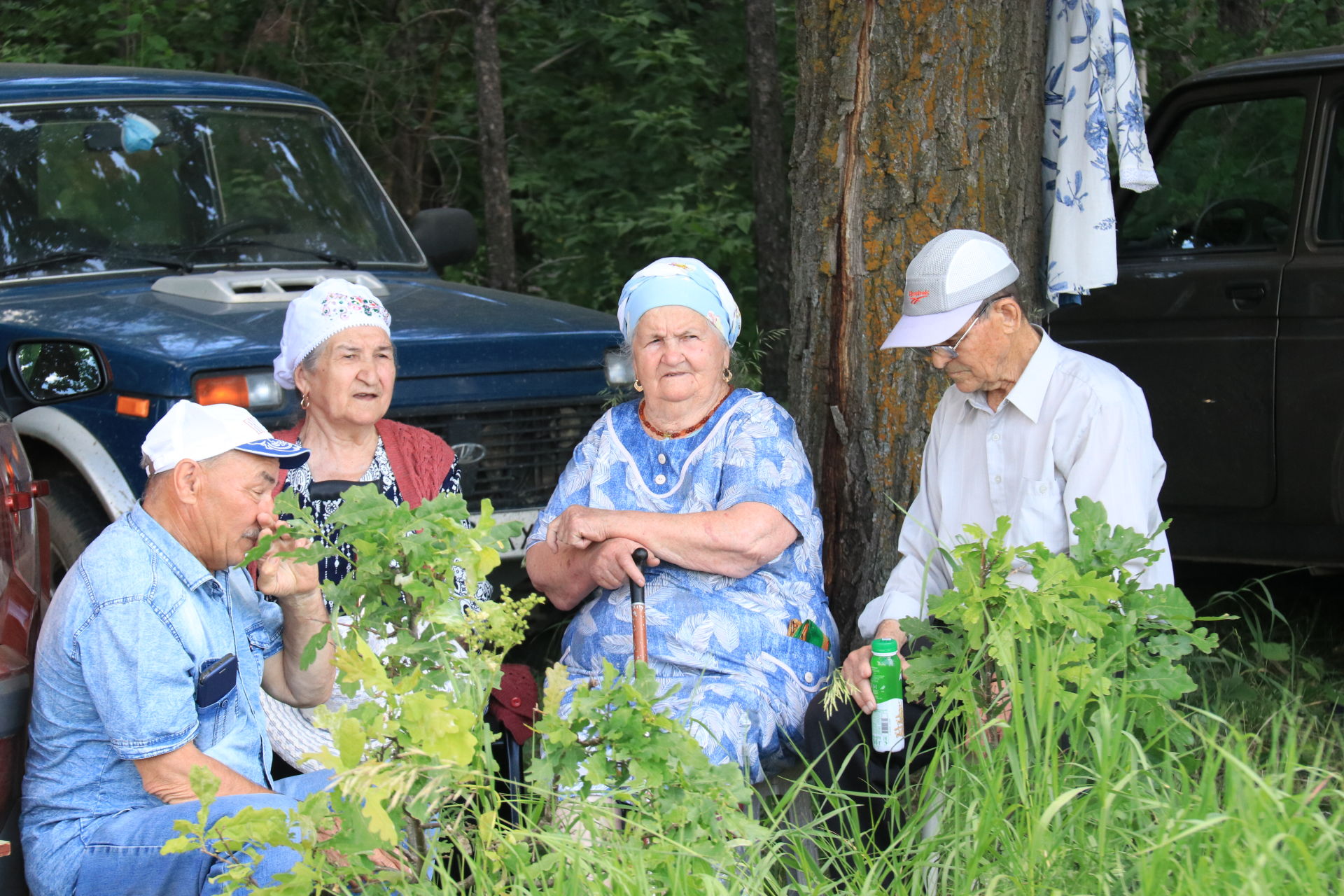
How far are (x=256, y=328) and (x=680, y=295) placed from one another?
4.97 feet

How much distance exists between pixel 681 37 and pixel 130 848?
23.4ft

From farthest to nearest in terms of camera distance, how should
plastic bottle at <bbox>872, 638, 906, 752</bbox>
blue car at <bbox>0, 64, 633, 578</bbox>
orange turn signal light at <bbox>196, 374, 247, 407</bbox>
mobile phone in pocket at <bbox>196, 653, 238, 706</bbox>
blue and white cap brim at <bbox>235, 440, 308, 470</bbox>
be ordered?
blue car at <bbox>0, 64, 633, 578</bbox> < orange turn signal light at <bbox>196, 374, 247, 407</bbox> < plastic bottle at <bbox>872, 638, 906, 752</bbox> < blue and white cap brim at <bbox>235, 440, 308, 470</bbox> < mobile phone in pocket at <bbox>196, 653, 238, 706</bbox>

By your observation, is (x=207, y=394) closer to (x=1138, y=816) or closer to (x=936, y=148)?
(x=936, y=148)

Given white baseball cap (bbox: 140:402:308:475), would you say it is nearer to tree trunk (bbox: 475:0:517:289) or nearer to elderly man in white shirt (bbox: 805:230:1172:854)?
elderly man in white shirt (bbox: 805:230:1172:854)

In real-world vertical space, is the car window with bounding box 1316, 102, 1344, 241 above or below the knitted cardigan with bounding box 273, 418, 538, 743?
above

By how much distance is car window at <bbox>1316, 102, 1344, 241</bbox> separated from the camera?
4.80 metres

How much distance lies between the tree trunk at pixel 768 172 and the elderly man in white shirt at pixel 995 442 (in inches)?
173

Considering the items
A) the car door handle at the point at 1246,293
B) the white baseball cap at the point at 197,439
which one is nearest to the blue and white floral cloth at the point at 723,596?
the white baseball cap at the point at 197,439

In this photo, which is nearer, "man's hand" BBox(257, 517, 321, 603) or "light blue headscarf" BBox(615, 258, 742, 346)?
"man's hand" BBox(257, 517, 321, 603)

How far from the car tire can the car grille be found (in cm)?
97

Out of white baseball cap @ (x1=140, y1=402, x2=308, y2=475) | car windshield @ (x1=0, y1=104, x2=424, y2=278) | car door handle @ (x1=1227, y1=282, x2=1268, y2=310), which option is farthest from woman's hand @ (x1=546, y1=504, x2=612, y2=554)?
car door handle @ (x1=1227, y1=282, x2=1268, y2=310)

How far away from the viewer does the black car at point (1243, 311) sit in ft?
15.6

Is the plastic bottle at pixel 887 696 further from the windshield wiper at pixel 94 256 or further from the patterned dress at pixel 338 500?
the windshield wiper at pixel 94 256

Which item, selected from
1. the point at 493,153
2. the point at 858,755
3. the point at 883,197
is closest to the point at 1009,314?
the point at 883,197
